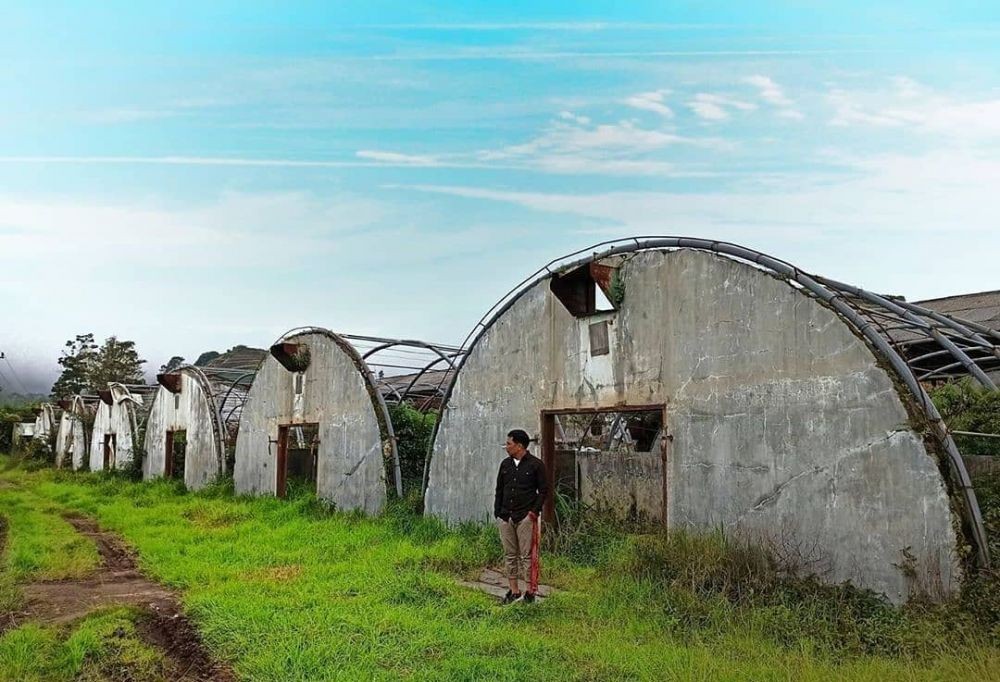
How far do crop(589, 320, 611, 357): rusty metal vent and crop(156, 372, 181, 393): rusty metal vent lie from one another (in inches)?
665

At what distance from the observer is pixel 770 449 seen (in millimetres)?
8359

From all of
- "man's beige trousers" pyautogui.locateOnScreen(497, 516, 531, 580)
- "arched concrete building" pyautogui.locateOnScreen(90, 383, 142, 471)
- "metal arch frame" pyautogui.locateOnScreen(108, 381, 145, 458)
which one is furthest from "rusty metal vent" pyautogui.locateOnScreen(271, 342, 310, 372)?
"arched concrete building" pyautogui.locateOnScreen(90, 383, 142, 471)

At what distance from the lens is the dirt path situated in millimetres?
6953

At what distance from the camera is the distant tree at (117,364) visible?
192 feet

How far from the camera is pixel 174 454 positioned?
25078 mm

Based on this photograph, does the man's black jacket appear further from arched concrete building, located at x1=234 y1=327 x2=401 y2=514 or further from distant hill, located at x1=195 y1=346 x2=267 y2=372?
distant hill, located at x1=195 y1=346 x2=267 y2=372

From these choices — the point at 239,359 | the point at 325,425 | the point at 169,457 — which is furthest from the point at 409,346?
the point at 239,359

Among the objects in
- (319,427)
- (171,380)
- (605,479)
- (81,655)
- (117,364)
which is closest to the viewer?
(81,655)

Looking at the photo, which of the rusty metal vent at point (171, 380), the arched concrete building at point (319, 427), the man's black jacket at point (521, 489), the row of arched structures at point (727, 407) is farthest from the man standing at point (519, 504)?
the rusty metal vent at point (171, 380)

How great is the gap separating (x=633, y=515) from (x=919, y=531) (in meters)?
5.06

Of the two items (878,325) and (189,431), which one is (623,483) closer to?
(878,325)

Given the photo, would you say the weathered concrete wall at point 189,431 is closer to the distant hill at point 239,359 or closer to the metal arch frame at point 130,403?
Answer: the metal arch frame at point 130,403

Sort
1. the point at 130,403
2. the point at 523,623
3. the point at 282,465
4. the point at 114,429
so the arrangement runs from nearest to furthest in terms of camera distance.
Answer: the point at 523,623
the point at 282,465
the point at 130,403
the point at 114,429

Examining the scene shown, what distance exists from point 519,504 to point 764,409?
2.67m
